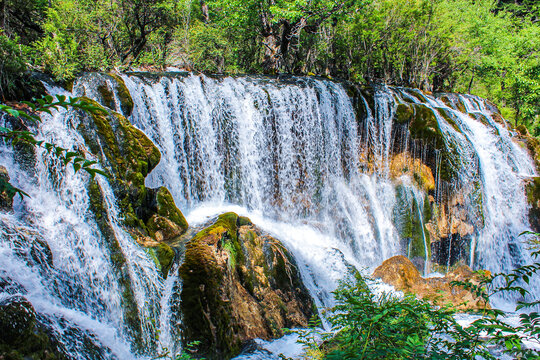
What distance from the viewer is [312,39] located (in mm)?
17984

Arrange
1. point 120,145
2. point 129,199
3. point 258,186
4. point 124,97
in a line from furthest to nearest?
point 258,186 < point 124,97 < point 120,145 < point 129,199

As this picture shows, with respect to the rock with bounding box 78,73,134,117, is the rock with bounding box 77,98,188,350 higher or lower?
lower

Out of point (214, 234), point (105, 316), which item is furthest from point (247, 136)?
point (105, 316)

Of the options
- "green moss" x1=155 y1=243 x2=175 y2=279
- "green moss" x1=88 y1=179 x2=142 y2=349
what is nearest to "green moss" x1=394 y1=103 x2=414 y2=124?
"green moss" x1=155 y1=243 x2=175 y2=279

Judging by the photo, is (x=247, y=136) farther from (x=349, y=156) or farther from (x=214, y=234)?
(x=214, y=234)

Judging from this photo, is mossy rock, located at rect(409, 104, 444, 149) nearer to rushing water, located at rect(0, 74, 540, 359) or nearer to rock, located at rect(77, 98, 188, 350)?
rushing water, located at rect(0, 74, 540, 359)

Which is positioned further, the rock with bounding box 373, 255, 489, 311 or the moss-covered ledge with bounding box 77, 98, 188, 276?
Answer: the rock with bounding box 373, 255, 489, 311

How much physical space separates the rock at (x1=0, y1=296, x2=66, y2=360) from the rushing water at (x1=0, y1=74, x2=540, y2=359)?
0.81 m

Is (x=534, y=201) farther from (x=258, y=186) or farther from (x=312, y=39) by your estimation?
(x=312, y=39)

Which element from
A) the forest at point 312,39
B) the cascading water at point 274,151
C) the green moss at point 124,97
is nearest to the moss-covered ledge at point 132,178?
the green moss at point 124,97

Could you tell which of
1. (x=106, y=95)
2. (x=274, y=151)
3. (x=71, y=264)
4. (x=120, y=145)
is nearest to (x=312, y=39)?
(x=274, y=151)

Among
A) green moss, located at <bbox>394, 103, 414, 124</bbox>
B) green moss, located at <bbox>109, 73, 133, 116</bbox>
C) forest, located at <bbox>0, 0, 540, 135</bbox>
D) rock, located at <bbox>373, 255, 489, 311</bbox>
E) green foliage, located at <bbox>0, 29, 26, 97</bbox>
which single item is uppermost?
forest, located at <bbox>0, 0, 540, 135</bbox>

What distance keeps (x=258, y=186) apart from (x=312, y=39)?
10.8 meters

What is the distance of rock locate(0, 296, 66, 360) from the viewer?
11.1ft
